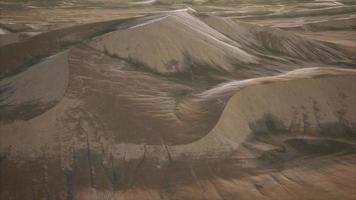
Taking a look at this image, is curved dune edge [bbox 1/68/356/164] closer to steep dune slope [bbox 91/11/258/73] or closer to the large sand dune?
the large sand dune

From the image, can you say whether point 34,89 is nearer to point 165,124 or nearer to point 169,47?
point 165,124

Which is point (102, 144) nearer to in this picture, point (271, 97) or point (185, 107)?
point (185, 107)

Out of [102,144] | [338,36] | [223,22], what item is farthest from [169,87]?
[338,36]

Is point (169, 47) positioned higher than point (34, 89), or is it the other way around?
point (169, 47)

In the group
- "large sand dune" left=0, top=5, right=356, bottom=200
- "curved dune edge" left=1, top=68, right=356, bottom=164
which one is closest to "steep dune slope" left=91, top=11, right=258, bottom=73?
"large sand dune" left=0, top=5, right=356, bottom=200

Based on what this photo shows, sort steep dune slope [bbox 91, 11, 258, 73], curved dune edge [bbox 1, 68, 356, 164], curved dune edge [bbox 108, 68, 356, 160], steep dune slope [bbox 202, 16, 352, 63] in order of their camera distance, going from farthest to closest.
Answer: steep dune slope [bbox 202, 16, 352, 63] → steep dune slope [bbox 91, 11, 258, 73] → curved dune edge [bbox 108, 68, 356, 160] → curved dune edge [bbox 1, 68, 356, 164]

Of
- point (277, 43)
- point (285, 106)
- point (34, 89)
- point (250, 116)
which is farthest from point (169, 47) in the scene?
point (277, 43)

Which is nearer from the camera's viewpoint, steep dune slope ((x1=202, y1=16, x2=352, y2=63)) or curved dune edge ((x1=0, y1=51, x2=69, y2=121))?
curved dune edge ((x1=0, y1=51, x2=69, y2=121))

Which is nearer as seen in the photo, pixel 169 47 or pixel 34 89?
pixel 34 89
